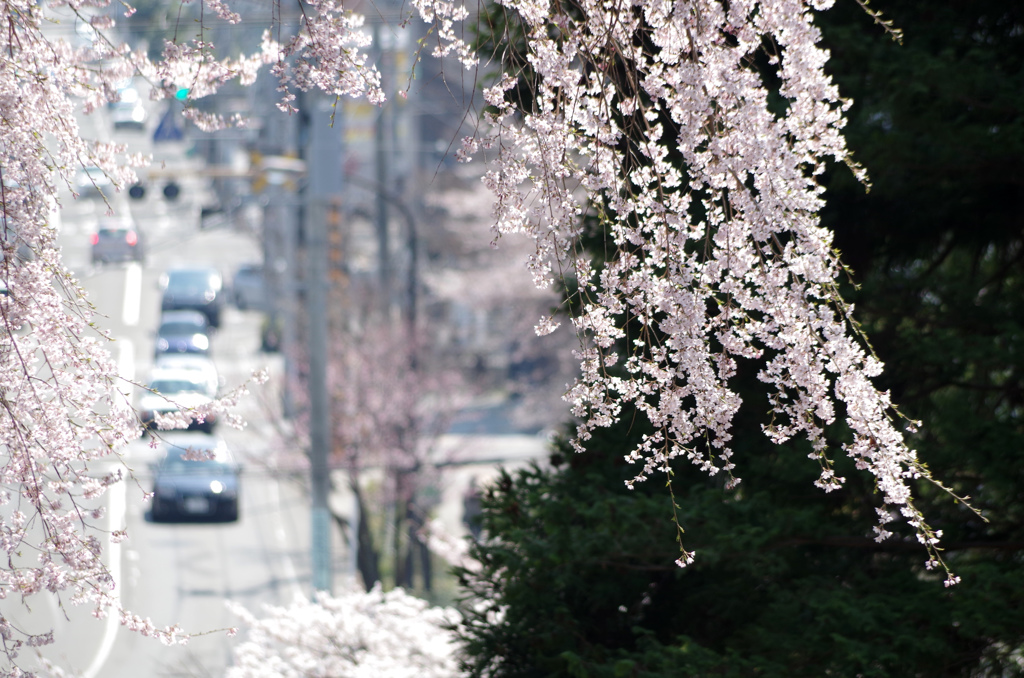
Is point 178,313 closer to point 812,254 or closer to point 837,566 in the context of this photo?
point 837,566

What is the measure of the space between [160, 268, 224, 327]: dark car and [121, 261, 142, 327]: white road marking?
2.05 ft

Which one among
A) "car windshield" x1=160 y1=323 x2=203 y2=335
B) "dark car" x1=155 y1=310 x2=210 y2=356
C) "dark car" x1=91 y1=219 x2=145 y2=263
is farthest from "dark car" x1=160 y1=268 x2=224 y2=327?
"dark car" x1=91 y1=219 x2=145 y2=263

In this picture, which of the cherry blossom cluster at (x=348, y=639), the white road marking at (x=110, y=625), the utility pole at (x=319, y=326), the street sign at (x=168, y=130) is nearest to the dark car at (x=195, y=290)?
the street sign at (x=168, y=130)

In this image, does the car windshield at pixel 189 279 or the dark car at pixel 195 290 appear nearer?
the dark car at pixel 195 290

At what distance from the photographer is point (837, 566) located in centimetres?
459

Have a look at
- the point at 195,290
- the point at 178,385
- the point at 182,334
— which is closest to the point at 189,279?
the point at 195,290

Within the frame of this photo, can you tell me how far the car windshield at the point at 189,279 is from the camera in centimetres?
2402

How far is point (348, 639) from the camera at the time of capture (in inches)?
316

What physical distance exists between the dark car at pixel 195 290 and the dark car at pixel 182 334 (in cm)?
169

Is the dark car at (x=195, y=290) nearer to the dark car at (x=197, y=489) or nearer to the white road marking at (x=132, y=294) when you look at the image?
the white road marking at (x=132, y=294)

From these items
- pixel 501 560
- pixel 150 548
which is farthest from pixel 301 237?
pixel 501 560

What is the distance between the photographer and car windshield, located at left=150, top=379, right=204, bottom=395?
16.9 metres

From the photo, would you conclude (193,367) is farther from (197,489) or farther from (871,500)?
(871,500)

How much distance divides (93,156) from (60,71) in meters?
0.25
